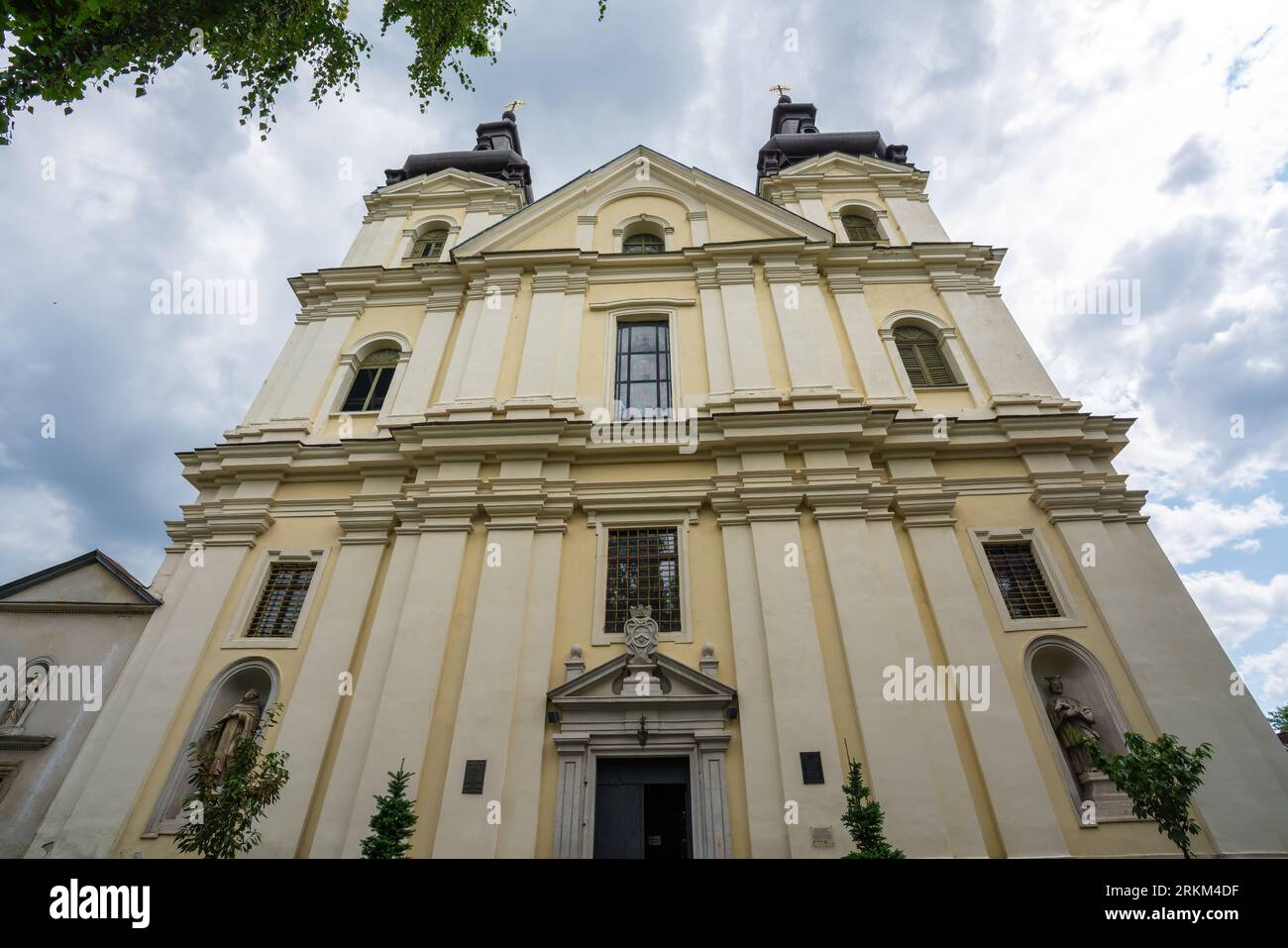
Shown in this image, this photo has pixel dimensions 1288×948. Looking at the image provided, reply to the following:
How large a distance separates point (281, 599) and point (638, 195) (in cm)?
1373

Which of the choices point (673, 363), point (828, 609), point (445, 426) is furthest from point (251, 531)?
point (828, 609)

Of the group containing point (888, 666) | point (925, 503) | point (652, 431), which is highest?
point (652, 431)

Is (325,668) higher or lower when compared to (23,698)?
higher

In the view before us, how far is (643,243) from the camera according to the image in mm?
17375

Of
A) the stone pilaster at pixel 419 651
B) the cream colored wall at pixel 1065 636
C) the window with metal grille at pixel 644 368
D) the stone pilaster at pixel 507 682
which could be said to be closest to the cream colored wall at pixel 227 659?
the stone pilaster at pixel 419 651

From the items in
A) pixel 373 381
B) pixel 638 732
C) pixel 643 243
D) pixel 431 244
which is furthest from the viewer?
pixel 431 244

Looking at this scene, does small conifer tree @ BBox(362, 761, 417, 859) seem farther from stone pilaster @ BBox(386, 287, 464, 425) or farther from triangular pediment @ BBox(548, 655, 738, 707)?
stone pilaster @ BBox(386, 287, 464, 425)

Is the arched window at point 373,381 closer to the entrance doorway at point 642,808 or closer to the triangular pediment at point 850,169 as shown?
the entrance doorway at point 642,808

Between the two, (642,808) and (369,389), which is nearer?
(642,808)

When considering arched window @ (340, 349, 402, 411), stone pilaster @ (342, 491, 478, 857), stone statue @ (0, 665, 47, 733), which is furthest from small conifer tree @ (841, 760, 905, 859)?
stone statue @ (0, 665, 47, 733)

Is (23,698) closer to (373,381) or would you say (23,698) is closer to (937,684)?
(373,381)

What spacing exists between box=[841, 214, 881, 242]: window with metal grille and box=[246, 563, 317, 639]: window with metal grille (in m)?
15.7

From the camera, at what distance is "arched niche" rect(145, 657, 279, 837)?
8953 mm

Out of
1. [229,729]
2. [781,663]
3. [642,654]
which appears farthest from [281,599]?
[781,663]
